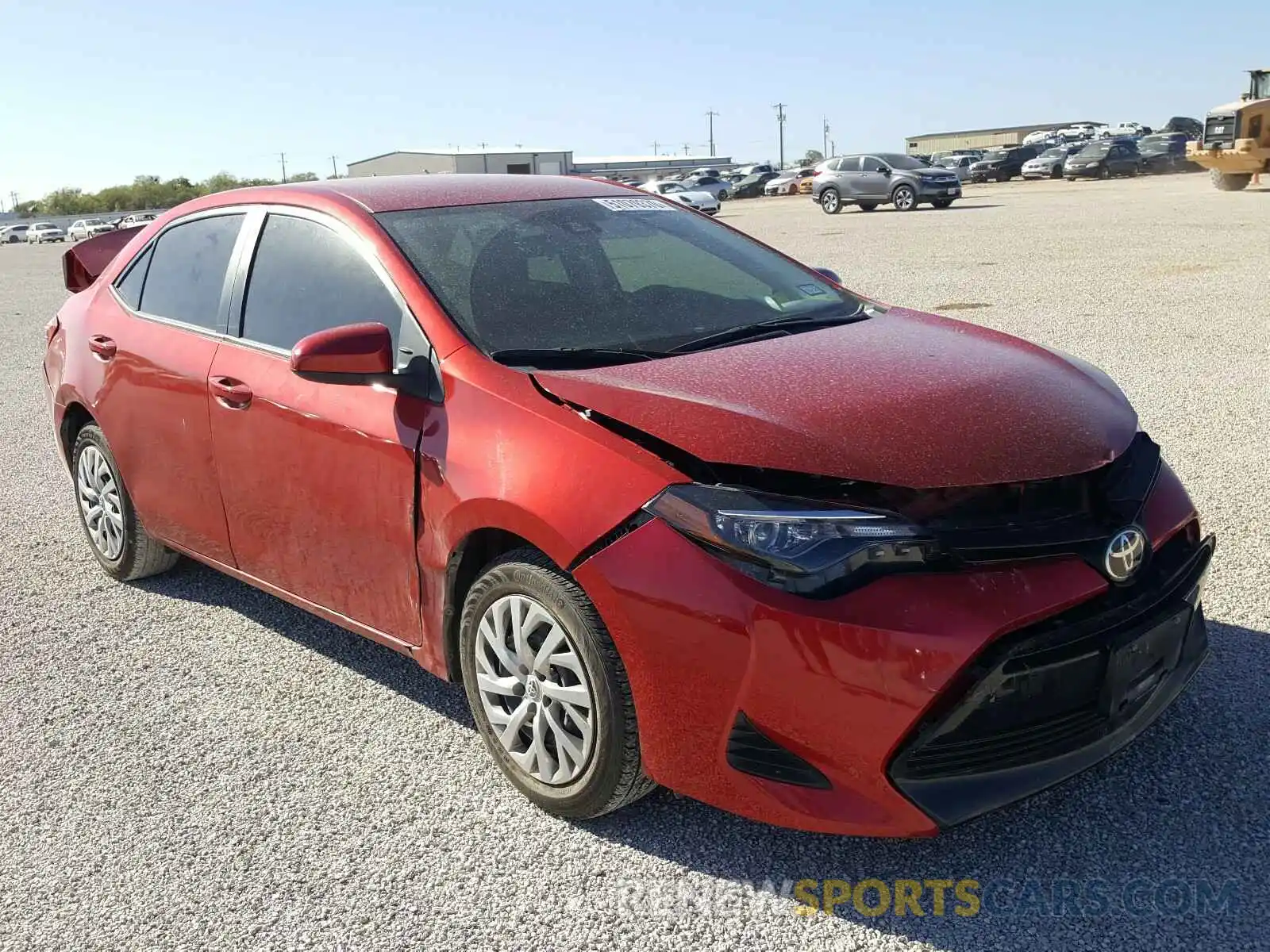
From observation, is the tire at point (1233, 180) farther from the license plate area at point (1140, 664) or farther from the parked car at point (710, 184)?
the license plate area at point (1140, 664)

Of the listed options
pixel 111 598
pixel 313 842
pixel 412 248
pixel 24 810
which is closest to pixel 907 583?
pixel 313 842

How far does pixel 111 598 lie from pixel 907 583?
3.80 m

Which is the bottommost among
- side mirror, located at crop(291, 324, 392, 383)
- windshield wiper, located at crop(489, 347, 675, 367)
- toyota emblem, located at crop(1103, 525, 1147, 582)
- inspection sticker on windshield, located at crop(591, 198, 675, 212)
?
toyota emblem, located at crop(1103, 525, 1147, 582)

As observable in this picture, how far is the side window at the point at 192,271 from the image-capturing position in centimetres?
429

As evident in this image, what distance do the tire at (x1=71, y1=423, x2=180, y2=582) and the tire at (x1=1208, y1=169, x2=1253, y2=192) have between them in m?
30.9

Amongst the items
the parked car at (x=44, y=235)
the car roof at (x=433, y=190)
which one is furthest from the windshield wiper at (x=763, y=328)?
A: the parked car at (x=44, y=235)

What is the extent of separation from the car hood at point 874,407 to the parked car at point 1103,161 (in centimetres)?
4465

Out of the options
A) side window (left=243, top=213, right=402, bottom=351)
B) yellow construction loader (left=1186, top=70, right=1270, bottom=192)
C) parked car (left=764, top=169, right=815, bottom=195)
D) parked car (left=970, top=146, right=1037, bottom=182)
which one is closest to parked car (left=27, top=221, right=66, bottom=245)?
parked car (left=764, top=169, right=815, bottom=195)

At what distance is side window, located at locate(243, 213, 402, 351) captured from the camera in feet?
11.9

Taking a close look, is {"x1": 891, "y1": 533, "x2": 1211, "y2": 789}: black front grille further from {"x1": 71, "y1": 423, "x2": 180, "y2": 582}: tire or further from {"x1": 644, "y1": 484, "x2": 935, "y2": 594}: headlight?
{"x1": 71, "y1": 423, "x2": 180, "y2": 582}: tire

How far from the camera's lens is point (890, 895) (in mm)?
2713

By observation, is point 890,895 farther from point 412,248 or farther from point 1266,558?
point 1266,558

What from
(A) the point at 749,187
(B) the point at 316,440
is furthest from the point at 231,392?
(A) the point at 749,187

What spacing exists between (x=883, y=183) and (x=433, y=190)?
30.8 meters
